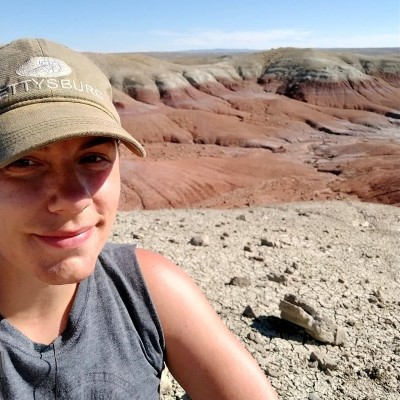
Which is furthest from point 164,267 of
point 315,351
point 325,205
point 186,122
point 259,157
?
point 186,122

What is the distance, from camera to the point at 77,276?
1.14m

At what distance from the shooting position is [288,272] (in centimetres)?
543

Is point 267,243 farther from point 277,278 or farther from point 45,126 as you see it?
point 45,126

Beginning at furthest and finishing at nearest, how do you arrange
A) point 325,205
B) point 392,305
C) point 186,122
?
1. point 186,122
2. point 325,205
3. point 392,305

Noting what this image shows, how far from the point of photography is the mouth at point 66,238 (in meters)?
1.11

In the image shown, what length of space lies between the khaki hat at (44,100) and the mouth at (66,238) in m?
0.19

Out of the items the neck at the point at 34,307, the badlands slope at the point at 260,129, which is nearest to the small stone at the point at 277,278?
the neck at the point at 34,307

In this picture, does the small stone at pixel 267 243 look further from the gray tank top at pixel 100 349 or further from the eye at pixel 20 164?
the eye at pixel 20 164

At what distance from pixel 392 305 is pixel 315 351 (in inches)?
58.6

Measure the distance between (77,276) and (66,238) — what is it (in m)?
0.10

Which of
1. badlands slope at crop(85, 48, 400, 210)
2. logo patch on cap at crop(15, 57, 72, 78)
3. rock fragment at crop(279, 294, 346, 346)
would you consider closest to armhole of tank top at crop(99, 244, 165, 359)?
logo patch on cap at crop(15, 57, 72, 78)

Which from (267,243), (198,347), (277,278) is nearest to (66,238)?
→ (198,347)

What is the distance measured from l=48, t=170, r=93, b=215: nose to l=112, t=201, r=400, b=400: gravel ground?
7.36ft

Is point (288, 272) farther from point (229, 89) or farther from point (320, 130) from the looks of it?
point (229, 89)
